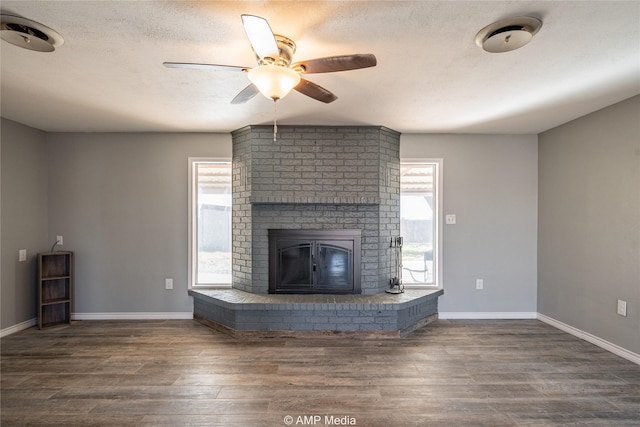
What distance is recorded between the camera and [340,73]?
7.84 feet

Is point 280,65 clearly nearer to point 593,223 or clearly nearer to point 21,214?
point 593,223

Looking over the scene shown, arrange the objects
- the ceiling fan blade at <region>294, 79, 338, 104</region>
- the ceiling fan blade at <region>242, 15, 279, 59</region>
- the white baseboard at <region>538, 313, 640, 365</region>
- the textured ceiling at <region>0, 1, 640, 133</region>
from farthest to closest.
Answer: the white baseboard at <region>538, 313, 640, 365</region> → the ceiling fan blade at <region>294, 79, 338, 104</region> → the textured ceiling at <region>0, 1, 640, 133</region> → the ceiling fan blade at <region>242, 15, 279, 59</region>

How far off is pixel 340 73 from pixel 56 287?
404cm

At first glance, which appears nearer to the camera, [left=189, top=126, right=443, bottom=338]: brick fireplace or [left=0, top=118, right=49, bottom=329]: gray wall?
[left=0, top=118, right=49, bottom=329]: gray wall

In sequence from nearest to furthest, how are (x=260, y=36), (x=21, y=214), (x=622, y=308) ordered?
1. (x=260, y=36)
2. (x=622, y=308)
3. (x=21, y=214)

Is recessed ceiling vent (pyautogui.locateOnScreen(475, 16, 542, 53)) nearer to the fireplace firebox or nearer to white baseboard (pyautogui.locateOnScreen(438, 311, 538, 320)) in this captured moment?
the fireplace firebox

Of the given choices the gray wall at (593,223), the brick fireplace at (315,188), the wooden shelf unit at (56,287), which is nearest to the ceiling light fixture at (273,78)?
the brick fireplace at (315,188)

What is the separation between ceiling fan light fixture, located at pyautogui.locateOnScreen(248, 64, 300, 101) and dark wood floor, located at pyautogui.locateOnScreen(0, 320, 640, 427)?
6.56 feet

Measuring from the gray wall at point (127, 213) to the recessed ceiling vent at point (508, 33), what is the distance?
9.76 feet

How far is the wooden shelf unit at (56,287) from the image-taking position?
3734mm

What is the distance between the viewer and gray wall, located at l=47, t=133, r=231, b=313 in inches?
157

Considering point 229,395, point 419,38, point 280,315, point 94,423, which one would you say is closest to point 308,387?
point 229,395

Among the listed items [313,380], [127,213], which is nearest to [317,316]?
[313,380]

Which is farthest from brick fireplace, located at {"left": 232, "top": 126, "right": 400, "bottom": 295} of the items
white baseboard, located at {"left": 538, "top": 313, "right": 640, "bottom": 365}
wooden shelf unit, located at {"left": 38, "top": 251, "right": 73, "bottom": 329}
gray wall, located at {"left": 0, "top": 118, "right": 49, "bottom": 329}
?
gray wall, located at {"left": 0, "top": 118, "right": 49, "bottom": 329}
